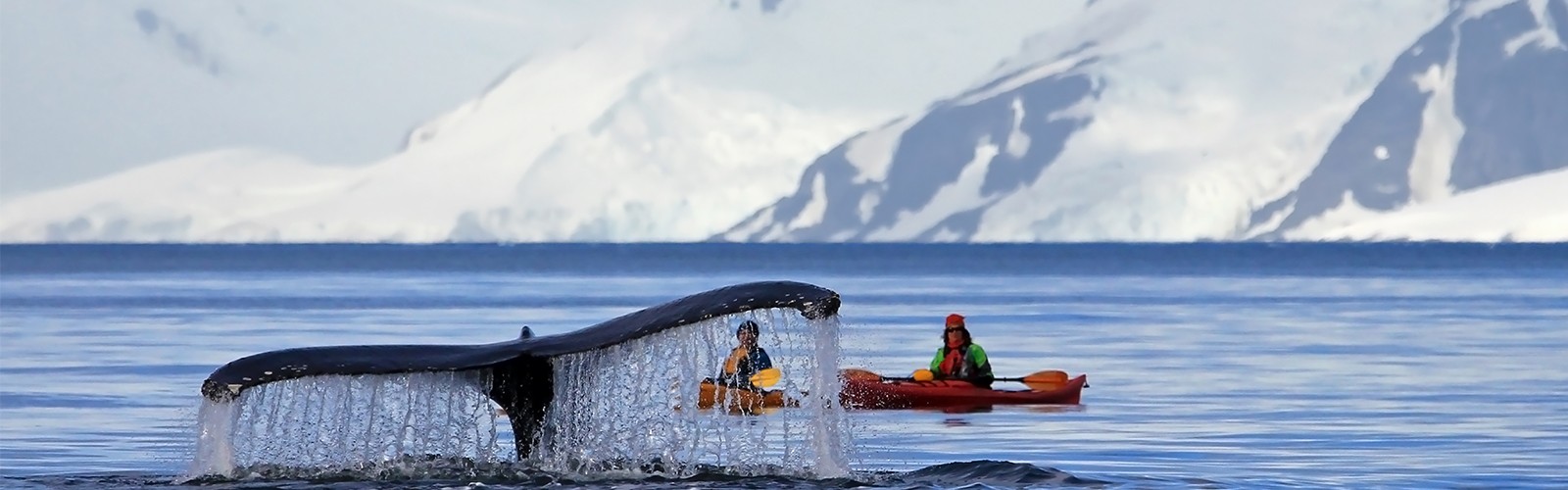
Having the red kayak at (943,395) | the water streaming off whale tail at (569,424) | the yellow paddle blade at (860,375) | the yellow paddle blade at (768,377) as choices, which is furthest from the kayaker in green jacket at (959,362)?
the water streaming off whale tail at (569,424)

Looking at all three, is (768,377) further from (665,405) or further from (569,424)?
(569,424)

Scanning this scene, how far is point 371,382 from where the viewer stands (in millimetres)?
9945

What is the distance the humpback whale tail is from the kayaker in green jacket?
10.6m

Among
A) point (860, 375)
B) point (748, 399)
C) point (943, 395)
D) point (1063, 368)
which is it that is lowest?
point (748, 399)

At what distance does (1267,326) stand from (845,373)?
17.5 meters

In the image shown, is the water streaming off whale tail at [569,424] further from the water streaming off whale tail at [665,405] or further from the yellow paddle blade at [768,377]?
the yellow paddle blade at [768,377]

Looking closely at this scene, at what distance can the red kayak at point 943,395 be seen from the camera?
807 inches

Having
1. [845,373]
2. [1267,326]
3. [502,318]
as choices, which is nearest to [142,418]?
[845,373]

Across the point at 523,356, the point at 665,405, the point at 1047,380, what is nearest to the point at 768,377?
the point at 1047,380

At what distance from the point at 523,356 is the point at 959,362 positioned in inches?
453

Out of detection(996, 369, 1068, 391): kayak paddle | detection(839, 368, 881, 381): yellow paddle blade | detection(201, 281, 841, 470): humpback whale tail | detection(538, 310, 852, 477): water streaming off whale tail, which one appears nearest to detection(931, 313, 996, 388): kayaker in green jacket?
detection(996, 369, 1068, 391): kayak paddle

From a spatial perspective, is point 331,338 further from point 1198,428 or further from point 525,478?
point 525,478

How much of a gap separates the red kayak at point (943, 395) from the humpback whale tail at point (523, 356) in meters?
10.0

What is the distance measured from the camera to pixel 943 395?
20.5 metres
